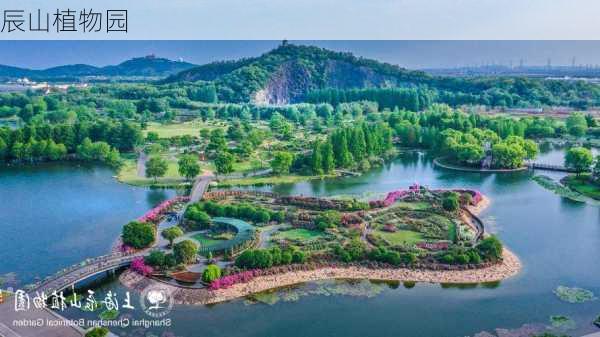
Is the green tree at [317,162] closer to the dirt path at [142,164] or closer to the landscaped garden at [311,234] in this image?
the landscaped garden at [311,234]

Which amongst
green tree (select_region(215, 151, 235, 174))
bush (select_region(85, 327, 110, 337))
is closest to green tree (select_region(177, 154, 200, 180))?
green tree (select_region(215, 151, 235, 174))

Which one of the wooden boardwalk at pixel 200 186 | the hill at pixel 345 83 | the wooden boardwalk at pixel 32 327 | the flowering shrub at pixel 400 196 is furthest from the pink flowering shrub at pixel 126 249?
the hill at pixel 345 83

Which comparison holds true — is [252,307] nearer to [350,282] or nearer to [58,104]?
[350,282]

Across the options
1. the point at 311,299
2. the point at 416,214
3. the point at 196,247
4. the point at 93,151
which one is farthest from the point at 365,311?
the point at 93,151

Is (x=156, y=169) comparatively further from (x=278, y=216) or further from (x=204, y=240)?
(x=204, y=240)

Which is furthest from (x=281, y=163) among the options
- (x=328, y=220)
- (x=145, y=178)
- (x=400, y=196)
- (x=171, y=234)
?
(x=171, y=234)

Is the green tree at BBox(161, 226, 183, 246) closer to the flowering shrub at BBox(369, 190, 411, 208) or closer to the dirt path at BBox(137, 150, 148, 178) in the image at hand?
the flowering shrub at BBox(369, 190, 411, 208)

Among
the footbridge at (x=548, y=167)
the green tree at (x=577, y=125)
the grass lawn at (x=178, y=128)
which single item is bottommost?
the footbridge at (x=548, y=167)
